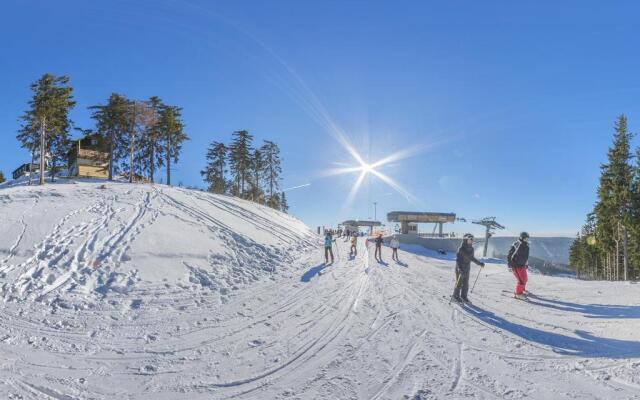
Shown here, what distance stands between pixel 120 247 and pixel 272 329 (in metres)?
11.1

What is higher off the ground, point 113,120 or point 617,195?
point 113,120

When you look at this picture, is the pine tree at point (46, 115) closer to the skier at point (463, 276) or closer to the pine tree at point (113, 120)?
the pine tree at point (113, 120)

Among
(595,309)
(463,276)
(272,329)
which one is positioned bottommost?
(272,329)

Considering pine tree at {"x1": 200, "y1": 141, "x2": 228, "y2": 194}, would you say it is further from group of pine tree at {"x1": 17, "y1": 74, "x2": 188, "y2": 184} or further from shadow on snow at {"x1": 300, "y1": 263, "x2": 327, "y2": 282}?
shadow on snow at {"x1": 300, "y1": 263, "x2": 327, "y2": 282}

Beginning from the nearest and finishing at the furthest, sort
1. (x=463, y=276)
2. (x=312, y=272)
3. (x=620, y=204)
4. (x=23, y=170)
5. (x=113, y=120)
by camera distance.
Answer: (x=463, y=276), (x=312, y=272), (x=620, y=204), (x=113, y=120), (x=23, y=170)

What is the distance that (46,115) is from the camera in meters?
37.2

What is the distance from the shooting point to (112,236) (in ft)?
57.9

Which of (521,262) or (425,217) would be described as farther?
(425,217)

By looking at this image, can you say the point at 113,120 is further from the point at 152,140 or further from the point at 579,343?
the point at 579,343

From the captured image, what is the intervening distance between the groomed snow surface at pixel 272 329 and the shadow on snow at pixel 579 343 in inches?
1.4

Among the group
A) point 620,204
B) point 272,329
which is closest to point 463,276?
point 272,329

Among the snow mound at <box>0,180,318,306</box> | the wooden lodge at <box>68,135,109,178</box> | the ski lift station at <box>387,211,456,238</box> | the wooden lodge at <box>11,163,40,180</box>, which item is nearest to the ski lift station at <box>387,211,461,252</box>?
the ski lift station at <box>387,211,456,238</box>

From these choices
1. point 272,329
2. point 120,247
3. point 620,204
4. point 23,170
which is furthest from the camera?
point 23,170

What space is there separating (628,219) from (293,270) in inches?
1317
